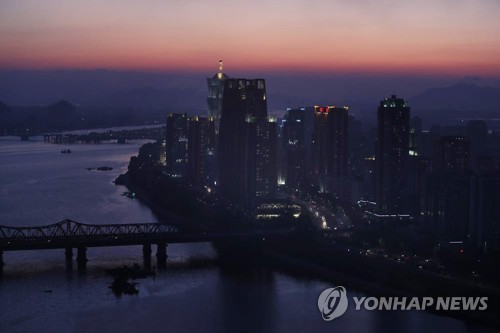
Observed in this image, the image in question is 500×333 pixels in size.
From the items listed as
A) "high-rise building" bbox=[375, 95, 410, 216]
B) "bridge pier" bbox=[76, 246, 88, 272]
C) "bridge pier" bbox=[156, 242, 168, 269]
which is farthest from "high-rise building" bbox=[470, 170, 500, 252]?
"bridge pier" bbox=[76, 246, 88, 272]

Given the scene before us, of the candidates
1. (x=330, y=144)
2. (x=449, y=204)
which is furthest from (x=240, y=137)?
(x=449, y=204)

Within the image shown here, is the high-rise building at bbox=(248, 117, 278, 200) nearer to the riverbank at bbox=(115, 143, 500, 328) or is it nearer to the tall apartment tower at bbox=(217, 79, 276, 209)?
the tall apartment tower at bbox=(217, 79, 276, 209)

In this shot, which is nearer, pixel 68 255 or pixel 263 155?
pixel 68 255

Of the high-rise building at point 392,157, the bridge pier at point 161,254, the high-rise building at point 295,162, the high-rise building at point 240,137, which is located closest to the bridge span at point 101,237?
the bridge pier at point 161,254

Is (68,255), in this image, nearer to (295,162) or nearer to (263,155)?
(263,155)

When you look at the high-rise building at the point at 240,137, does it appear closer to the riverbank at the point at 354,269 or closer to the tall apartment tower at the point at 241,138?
the tall apartment tower at the point at 241,138
